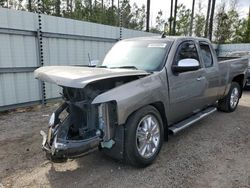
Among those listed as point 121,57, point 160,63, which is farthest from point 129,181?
point 121,57

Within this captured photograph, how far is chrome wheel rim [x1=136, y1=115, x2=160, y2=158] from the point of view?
11.0ft

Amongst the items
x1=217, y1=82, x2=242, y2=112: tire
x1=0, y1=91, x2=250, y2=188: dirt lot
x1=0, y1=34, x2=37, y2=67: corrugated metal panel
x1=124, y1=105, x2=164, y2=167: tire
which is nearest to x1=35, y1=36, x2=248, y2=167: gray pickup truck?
x1=124, y1=105, x2=164, y2=167: tire

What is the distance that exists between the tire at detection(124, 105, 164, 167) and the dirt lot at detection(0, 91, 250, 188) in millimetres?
184

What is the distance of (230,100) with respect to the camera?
20.9 feet

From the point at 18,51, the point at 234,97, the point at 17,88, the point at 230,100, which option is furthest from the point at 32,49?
the point at 234,97

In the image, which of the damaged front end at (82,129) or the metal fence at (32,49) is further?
the metal fence at (32,49)

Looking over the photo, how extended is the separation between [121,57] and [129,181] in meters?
2.20

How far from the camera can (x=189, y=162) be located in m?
3.61

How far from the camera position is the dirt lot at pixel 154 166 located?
10.2 feet

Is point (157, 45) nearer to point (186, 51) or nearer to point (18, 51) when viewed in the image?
point (186, 51)

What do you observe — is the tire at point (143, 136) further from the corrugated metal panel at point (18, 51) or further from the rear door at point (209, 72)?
the corrugated metal panel at point (18, 51)

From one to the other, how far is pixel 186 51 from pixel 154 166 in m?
2.19

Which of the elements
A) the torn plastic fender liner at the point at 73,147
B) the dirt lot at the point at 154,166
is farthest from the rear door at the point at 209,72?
the torn plastic fender liner at the point at 73,147

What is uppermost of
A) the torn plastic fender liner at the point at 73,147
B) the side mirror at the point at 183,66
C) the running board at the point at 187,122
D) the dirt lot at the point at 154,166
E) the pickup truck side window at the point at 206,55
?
the pickup truck side window at the point at 206,55
